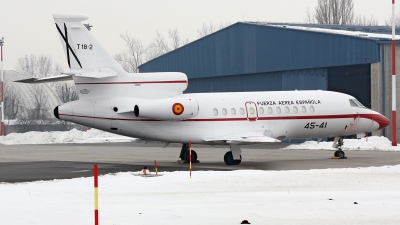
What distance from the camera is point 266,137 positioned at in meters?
26.7

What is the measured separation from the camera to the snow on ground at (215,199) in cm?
1245

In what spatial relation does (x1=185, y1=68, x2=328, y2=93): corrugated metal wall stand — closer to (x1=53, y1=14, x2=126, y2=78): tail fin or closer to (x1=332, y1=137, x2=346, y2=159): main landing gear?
(x1=332, y1=137, x2=346, y2=159): main landing gear

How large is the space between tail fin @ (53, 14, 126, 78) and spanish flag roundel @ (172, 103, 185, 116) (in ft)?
8.89

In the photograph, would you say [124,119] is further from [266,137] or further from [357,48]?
[357,48]

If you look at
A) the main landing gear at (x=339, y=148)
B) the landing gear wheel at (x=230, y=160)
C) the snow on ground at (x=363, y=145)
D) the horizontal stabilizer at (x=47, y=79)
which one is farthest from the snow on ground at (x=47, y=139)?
the landing gear wheel at (x=230, y=160)

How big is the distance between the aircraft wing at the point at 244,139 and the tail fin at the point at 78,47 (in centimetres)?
486

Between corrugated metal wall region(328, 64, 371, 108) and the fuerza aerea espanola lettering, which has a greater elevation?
corrugated metal wall region(328, 64, 371, 108)

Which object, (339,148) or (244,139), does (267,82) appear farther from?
(244,139)

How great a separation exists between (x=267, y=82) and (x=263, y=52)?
7.42 ft

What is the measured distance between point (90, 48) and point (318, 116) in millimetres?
9970

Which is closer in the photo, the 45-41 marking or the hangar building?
the 45-41 marking

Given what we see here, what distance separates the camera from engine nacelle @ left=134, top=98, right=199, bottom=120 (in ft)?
84.8

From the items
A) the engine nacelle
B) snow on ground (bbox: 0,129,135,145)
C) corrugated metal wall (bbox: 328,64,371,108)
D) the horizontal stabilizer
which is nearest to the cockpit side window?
the engine nacelle

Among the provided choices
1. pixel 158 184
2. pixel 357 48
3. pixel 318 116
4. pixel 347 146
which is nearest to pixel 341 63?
pixel 357 48
